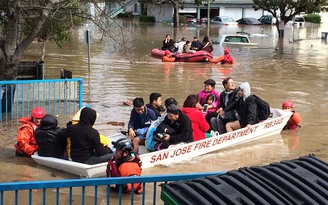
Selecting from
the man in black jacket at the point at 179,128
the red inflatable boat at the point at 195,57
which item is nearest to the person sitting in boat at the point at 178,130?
the man in black jacket at the point at 179,128

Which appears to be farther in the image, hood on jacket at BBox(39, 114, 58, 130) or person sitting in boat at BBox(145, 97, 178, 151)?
person sitting in boat at BBox(145, 97, 178, 151)

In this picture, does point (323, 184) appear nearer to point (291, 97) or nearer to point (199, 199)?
point (199, 199)

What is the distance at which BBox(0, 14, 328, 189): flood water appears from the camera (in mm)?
9945

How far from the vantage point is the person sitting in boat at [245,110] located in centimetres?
1098

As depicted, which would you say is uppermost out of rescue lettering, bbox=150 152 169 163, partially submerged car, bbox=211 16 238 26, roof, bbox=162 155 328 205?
partially submerged car, bbox=211 16 238 26

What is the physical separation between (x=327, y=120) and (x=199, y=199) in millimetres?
10235

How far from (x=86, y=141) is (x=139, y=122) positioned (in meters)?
1.89

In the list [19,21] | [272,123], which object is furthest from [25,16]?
[272,123]

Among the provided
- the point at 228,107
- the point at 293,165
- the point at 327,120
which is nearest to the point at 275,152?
the point at 228,107

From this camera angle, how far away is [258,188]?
4.40 meters

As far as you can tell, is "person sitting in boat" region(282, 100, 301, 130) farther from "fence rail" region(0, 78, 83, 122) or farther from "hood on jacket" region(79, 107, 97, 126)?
"hood on jacket" region(79, 107, 97, 126)

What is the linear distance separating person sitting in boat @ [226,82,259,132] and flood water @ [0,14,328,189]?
0.45 meters

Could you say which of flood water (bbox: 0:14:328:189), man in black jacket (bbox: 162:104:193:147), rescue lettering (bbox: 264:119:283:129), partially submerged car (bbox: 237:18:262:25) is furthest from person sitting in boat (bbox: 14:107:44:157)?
partially submerged car (bbox: 237:18:262:25)

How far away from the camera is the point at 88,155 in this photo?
28.8 ft
